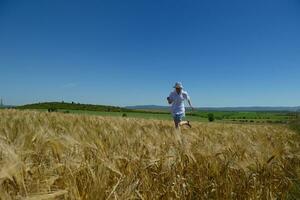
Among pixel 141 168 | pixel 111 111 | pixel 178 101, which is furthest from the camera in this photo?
pixel 111 111

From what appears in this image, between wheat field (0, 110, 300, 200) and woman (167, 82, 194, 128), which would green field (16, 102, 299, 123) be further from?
wheat field (0, 110, 300, 200)

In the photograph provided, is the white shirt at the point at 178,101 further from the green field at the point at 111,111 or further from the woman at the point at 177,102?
the green field at the point at 111,111

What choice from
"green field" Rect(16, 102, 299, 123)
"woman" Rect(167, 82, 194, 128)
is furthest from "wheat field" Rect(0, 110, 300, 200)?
"green field" Rect(16, 102, 299, 123)

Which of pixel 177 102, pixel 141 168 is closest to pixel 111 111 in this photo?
pixel 177 102

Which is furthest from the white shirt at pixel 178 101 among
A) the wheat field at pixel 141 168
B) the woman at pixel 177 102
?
the wheat field at pixel 141 168

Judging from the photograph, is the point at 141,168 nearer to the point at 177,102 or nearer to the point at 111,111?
the point at 177,102

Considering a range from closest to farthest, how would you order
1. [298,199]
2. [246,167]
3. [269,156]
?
[298,199]
[246,167]
[269,156]

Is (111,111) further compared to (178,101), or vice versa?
(111,111)

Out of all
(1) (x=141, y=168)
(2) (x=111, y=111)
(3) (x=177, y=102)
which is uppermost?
(2) (x=111, y=111)

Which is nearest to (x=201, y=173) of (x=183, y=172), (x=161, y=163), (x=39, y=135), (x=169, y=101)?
(x=183, y=172)

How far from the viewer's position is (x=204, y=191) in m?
3.34

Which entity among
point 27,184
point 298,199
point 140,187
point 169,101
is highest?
point 169,101

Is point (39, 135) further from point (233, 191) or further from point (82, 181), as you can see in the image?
point (233, 191)

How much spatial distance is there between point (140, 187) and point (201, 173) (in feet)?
2.78
